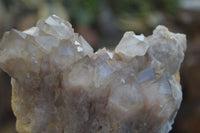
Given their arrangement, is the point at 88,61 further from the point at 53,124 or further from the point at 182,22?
the point at 182,22

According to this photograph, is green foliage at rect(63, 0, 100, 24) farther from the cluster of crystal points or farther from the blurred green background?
the cluster of crystal points

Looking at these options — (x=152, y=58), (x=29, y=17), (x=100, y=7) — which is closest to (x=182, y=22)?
(x=100, y=7)

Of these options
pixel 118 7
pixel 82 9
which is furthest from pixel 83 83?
pixel 118 7

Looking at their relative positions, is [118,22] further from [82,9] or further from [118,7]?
[82,9]

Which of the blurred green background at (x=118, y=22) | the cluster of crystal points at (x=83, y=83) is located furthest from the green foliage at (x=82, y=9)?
the cluster of crystal points at (x=83, y=83)

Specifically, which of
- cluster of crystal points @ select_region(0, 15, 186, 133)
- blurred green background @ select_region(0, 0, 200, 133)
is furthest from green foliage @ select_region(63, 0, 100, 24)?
cluster of crystal points @ select_region(0, 15, 186, 133)

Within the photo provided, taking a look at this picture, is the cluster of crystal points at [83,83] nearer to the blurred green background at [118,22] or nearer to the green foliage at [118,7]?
the blurred green background at [118,22]
